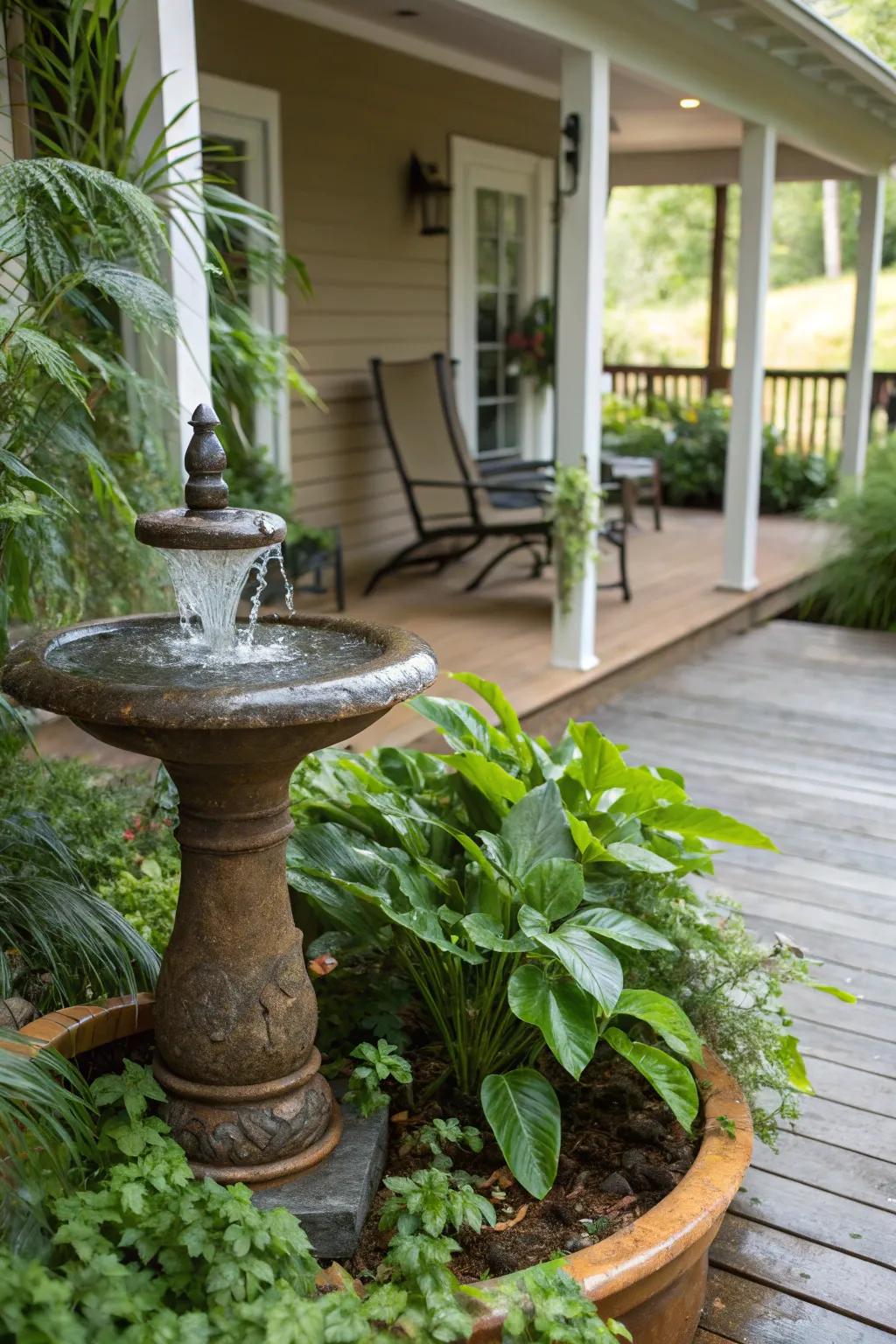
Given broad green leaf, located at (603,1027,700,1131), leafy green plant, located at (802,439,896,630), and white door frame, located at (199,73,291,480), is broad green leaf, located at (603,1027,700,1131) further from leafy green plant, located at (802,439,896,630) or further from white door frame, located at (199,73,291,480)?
leafy green plant, located at (802,439,896,630)

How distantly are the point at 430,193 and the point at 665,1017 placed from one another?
5.78 meters

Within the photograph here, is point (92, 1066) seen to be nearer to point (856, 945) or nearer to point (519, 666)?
point (856, 945)

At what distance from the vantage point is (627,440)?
10.5 metres

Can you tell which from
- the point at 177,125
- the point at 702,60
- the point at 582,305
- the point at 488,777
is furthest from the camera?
the point at 702,60

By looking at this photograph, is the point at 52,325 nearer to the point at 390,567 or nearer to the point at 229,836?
the point at 229,836

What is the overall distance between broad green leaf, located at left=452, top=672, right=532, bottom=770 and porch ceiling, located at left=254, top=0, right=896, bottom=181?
8.06ft

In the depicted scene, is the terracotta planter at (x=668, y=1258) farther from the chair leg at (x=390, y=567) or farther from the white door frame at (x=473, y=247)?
the white door frame at (x=473, y=247)

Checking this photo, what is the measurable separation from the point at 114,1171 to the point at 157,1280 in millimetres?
163

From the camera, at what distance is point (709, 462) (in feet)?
33.7

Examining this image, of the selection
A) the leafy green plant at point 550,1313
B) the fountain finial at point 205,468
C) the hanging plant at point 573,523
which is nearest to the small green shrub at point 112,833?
the fountain finial at point 205,468

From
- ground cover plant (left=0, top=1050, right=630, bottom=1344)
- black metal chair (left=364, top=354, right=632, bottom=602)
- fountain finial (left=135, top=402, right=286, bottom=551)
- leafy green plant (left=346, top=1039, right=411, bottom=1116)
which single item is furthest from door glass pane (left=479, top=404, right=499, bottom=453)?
ground cover plant (left=0, top=1050, right=630, bottom=1344)

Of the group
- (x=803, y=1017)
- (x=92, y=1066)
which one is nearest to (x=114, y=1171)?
(x=92, y=1066)

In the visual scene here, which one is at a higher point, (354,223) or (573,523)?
(354,223)

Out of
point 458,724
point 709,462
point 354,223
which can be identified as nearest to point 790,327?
point 709,462
